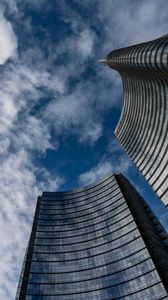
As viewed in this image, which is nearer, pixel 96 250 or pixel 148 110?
pixel 148 110

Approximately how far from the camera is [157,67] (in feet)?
227

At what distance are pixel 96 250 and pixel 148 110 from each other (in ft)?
175

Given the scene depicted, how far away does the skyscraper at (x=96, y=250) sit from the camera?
87.2 metres

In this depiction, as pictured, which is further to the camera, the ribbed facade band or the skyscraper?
the skyscraper

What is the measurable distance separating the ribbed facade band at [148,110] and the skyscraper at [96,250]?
23413 millimetres

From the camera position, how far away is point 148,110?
91312 millimetres

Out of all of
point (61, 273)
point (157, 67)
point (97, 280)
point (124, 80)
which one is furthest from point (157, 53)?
point (61, 273)

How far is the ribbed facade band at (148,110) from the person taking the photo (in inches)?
2805

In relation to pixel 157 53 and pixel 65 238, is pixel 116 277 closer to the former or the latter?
pixel 65 238

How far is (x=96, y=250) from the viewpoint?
4178 inches

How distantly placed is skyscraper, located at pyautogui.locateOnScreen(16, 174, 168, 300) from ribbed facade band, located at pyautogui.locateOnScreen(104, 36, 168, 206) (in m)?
23.4

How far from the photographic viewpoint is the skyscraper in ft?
286

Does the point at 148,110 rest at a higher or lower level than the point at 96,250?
higher

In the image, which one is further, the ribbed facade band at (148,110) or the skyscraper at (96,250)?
the skyscraper at (96,250)
